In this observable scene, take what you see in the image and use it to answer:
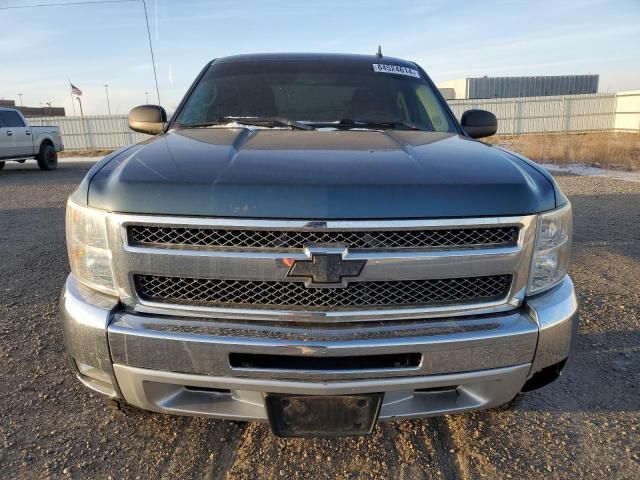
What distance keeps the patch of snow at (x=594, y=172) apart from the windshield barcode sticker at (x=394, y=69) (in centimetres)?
941

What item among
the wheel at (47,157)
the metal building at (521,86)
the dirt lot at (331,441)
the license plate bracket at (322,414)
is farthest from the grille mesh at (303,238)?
the metal building at (521,86)

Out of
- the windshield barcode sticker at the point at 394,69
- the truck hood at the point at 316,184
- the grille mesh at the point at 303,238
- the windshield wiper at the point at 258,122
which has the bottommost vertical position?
the grille mesh at the point at 303,238

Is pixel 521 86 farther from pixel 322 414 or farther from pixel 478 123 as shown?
pixel 322 414

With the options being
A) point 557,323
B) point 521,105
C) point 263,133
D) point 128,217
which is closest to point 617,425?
point 557,323

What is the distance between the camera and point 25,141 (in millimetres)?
14516

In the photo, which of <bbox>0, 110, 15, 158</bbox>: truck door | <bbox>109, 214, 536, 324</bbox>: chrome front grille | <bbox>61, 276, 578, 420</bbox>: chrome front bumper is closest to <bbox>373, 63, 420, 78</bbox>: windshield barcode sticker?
<bbox>109, 214, 536, 324</bbox>: chrome front grille

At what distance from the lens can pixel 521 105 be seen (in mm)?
30031

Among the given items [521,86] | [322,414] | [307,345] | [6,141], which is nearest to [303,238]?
[307,345]

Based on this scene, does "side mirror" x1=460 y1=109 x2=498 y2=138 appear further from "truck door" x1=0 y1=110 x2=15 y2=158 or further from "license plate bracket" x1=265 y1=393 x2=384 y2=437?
"truck door" x1=0 y1=110 x2=15 y2=158

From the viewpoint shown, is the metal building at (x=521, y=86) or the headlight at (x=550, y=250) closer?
the headlight at (x=550, y=250)

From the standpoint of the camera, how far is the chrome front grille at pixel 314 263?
1.62 m

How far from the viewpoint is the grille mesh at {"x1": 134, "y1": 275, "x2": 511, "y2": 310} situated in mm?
1674

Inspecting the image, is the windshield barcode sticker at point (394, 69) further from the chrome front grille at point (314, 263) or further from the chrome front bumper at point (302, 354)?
the chrome front bumper at point (302, 354)

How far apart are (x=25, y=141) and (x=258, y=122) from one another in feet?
48.2
